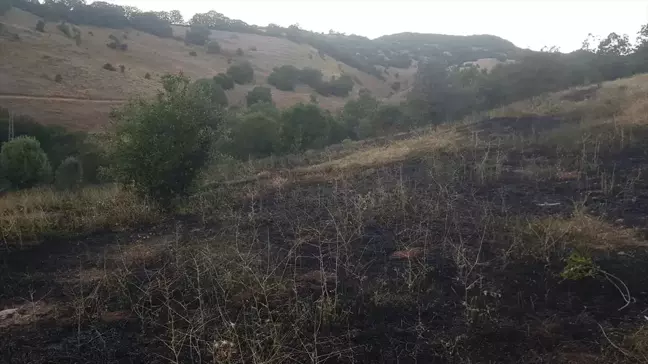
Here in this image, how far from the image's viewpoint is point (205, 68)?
4838 cm

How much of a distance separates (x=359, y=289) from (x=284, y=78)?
49221 millimetres

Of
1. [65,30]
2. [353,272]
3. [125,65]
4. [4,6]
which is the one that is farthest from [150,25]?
[353,272]

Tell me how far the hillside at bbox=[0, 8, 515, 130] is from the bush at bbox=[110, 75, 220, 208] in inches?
160

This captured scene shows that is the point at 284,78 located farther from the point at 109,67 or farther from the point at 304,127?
the point at 304,127

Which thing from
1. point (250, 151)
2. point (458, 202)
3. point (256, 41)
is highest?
point (256, 41)

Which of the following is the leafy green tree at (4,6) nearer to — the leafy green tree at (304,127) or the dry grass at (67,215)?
the leafy green tree at (304,127)

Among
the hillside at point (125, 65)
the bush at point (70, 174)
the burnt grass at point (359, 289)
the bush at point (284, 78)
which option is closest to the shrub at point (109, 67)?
the hillside at point (125, 65)

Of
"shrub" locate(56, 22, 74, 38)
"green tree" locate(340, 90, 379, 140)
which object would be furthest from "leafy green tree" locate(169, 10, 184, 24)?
"green tree" locate(340, 90, 379, 140)

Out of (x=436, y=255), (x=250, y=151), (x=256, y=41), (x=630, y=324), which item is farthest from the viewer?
(x=256, y=41)

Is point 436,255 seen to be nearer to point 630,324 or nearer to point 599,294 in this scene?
point 599,294

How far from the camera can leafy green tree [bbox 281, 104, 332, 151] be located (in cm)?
2705

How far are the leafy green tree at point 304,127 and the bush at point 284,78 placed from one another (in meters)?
23.0

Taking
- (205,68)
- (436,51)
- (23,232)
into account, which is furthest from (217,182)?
(436,51)

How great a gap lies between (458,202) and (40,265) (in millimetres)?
6947
